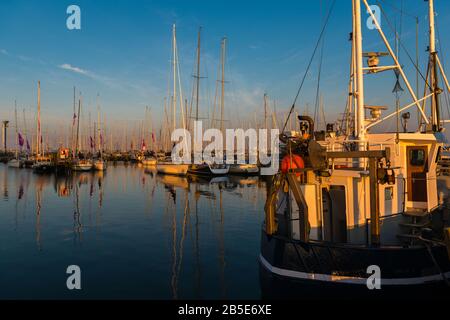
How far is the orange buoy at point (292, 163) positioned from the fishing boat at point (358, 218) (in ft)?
0.11

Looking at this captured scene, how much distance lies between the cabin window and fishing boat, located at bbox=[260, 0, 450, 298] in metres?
0.03

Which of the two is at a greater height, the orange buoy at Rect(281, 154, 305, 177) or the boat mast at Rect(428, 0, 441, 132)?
the boat mast at Rect(428, 0, 441, 132)

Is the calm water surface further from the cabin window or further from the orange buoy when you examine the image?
the cabin window

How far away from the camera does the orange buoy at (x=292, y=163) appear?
1020cm

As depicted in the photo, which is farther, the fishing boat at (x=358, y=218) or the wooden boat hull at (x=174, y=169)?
the wooden boat hull at (x=174, y=169)

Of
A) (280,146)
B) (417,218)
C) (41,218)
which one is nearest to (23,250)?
Result: (41,218)

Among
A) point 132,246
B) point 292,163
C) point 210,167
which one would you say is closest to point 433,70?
point 292,163

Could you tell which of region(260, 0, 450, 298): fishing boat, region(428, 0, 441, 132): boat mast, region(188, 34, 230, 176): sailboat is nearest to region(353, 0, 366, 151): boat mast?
region(260, 0, 450, 298): fishing boat

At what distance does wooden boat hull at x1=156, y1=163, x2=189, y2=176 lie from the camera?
192 ft

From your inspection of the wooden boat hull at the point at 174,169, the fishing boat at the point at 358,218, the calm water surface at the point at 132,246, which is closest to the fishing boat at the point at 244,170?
the wooden boat hull at the point at 174,169

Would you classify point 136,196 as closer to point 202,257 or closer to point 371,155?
point 202,257

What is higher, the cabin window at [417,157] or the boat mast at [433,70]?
the boat mast at [433,70]

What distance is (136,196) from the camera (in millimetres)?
36656

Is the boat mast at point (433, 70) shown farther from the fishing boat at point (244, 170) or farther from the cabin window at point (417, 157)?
the fishing boat at point (244, 170)
